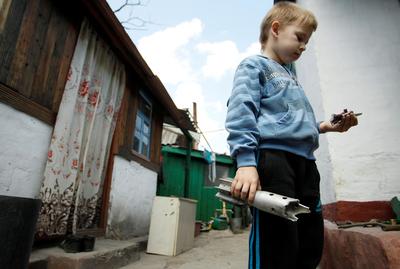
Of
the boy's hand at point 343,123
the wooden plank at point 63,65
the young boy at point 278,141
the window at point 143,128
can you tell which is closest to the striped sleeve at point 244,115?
the young boy at point 278,141

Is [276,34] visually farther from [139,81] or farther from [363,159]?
[139,81]

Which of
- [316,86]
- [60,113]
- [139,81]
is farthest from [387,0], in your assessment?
[139,81]

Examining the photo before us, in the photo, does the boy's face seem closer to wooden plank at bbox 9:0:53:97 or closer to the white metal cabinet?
wooden plank at bbox 9:0:53:97

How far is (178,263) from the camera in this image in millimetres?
3590

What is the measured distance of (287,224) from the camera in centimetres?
106

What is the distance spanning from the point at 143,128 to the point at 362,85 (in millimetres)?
4412

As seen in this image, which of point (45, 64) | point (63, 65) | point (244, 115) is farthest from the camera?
point (63, 65)

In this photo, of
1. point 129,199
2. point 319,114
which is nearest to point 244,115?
point 319,114

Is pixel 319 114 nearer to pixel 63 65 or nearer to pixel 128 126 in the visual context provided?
pixel 63 65

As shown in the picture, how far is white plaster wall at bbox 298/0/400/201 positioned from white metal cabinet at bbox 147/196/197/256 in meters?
2.61

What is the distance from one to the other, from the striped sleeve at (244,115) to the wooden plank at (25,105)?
2.15 meters

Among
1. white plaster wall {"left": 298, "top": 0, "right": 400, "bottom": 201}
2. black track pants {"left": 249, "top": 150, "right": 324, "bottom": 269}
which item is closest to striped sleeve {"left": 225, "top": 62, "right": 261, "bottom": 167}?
black track pants {"left": 249, "top": 150, "right": 324, "bottom": 269}

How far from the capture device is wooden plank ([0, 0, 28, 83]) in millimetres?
2473

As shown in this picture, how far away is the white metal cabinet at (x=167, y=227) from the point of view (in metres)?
4.24
